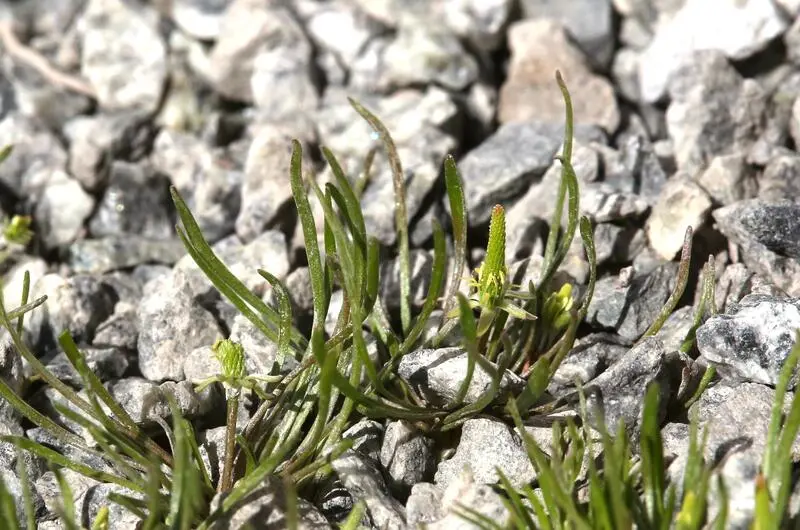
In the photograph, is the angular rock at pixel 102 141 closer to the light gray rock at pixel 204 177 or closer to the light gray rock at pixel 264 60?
the light gray rock at pixel 204 177

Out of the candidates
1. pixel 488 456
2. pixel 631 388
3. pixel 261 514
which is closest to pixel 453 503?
pixel 488 456

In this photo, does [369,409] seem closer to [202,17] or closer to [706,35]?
[706,35]

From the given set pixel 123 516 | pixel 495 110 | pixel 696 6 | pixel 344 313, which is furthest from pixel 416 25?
pixel 123 516

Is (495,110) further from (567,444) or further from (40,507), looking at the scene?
(40,507)

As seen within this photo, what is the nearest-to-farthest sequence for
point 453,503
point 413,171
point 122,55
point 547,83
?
point 453,503 < point 413,171 < point 547,83 < point 122,55

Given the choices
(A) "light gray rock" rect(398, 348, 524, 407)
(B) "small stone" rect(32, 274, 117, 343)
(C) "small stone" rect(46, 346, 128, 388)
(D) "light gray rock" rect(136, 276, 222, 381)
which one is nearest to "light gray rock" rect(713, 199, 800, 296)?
(A) "light gray rock" rect(398, 348, 524, 407)

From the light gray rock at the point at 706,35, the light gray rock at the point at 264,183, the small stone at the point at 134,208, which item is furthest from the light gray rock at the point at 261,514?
the light gray rock at the point at 706,35

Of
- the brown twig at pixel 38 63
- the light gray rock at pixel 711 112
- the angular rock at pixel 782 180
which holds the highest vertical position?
the brown twig at pixel 38 63
